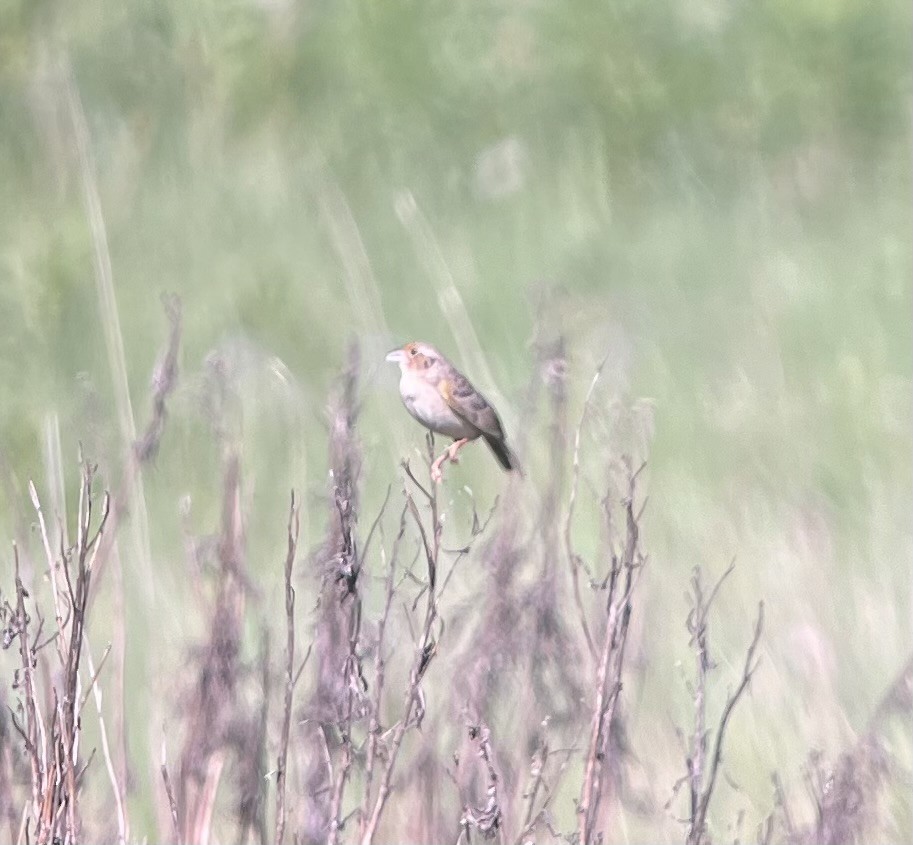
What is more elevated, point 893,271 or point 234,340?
point 893,271

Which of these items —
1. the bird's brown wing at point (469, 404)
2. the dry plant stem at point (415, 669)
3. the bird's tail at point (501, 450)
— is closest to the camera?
the dry plant stem at point (415, 669)

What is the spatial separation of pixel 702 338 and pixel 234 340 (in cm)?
247

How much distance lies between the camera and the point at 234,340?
436 centimetres

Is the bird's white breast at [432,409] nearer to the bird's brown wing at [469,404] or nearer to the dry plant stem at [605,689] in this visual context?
the bird's brown wing at [469,404]

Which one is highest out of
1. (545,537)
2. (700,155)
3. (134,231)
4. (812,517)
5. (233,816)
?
(700,155)

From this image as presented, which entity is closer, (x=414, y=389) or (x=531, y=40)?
(x=414, y=389)

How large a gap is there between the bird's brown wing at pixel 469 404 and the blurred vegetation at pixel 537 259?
3.3 inches

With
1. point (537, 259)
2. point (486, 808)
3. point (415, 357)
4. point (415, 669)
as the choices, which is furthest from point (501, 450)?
point (537, 259)

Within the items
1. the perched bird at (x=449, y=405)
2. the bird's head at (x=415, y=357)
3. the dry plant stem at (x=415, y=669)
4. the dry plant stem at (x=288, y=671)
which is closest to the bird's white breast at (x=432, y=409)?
the perched bird at (x=449, y=405)

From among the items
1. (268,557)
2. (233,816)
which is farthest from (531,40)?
(233,816)

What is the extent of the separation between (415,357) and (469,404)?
0.35 meters

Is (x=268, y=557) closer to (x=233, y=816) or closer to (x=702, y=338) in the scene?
(x=233, y=816)

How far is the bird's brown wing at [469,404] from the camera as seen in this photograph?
4.05 m

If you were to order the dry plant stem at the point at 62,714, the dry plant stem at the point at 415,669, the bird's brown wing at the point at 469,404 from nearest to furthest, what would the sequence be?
1. the dry plant stem at the point at 415,669
2. the dry plant stem at the point at 62,714
3. the bird's brown wing at the point at 469,404
